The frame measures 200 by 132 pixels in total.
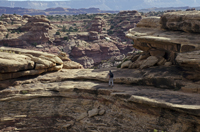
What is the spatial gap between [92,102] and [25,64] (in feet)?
36.5

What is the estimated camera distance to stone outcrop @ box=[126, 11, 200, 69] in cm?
2347

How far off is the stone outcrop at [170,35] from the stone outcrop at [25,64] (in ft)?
44.0

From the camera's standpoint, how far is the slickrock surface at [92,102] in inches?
794

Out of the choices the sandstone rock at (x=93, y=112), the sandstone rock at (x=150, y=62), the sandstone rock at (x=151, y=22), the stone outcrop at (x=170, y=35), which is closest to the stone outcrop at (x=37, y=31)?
the sandstone rock at (x=151, y=22)

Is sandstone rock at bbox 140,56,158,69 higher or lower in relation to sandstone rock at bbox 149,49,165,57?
lower

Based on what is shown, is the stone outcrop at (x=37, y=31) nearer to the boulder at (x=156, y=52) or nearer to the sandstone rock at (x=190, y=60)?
the boulder at (x=156, y=52)

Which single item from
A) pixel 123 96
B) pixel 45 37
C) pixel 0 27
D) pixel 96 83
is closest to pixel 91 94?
pixel 96 83

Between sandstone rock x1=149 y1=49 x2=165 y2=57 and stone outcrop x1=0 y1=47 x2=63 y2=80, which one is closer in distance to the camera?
stone outcrop x1=0 y1=47 x2=63 y2=80

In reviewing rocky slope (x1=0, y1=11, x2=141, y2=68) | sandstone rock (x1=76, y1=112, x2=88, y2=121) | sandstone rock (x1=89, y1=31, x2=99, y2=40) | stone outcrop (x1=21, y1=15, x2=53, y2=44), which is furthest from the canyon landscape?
A: sandstone rock (x1=89, y1=31, x2=99, y2=40)

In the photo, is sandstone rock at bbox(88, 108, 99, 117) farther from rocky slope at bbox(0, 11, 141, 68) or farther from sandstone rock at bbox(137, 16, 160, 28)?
rocky slope at bbox(0, 11, 141, 68)

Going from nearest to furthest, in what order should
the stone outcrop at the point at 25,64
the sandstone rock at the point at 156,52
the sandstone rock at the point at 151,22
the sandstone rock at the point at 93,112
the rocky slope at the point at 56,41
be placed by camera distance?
1. the sandstone rock at the point at 93,112
2. the stone outcrop at the point at 25,64
3. the sandstone rock at the point at 156,52
4. the sandstone rock at the point at 151,22
5. the rocky slope at the point at 56,41

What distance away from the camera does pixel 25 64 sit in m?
27.5

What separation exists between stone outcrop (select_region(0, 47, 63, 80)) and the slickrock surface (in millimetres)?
1266

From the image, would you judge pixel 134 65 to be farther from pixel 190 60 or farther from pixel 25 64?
pixel 25 64
